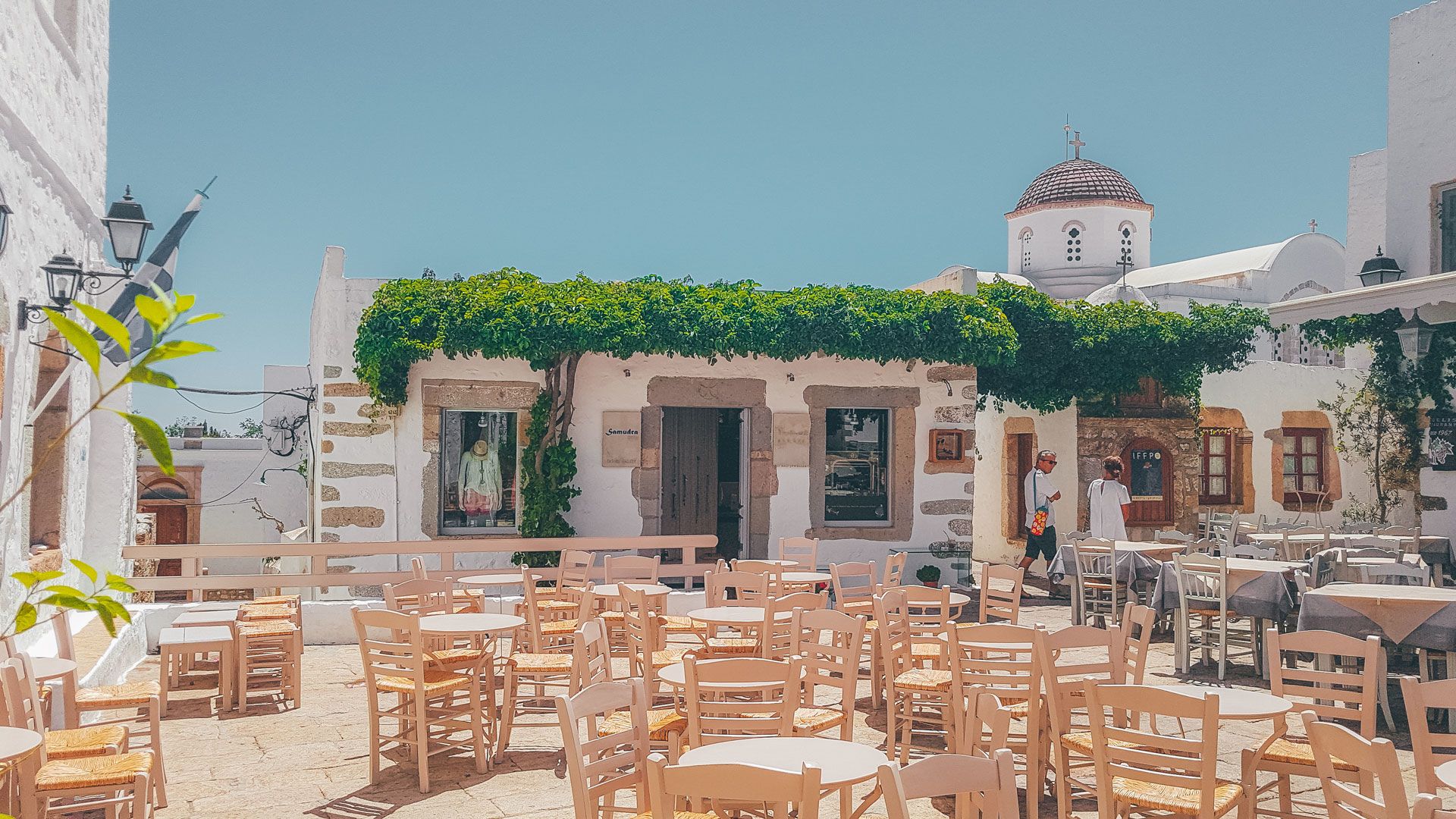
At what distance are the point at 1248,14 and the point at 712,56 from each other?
5.58 m

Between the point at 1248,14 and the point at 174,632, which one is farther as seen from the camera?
the point at 1248,14

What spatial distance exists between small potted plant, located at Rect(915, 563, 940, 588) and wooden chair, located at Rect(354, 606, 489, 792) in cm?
646

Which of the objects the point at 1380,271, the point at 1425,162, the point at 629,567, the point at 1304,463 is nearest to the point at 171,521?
the point at 629,567

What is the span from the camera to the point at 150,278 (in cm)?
715

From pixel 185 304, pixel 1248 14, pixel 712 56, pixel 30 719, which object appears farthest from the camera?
pixel 712 56

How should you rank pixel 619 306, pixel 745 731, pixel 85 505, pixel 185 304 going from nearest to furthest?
1. pixel 185 304
2. pixel 745 731
3. pixel 85 505
4. pixel 619 306

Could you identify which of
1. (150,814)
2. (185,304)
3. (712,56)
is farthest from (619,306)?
(185,304)

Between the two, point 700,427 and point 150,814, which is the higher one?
point 700,427

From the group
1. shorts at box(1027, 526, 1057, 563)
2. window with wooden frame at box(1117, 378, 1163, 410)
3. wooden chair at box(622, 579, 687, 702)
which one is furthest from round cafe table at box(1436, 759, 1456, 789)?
window with wooden frame at box(1117, 378, 1163, 410)

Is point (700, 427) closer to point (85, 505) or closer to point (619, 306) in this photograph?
point (619, 306)

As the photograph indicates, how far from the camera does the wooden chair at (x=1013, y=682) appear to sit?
→ 177 inches

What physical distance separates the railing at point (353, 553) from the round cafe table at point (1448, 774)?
6.50m

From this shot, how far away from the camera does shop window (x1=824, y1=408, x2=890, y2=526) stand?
1162cm

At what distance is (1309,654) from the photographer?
26.5ft
